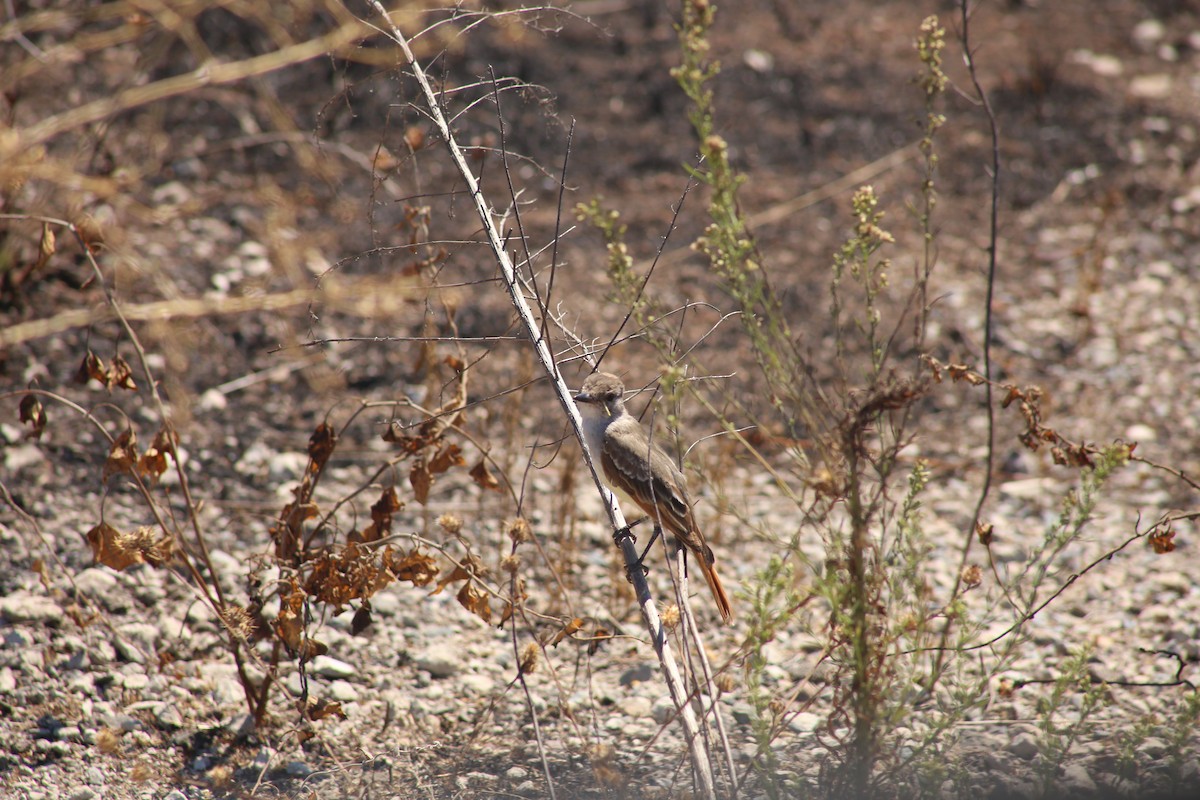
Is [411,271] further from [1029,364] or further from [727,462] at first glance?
[1029,364]

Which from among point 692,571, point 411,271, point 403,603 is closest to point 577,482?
point 692,571

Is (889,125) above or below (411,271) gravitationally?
above

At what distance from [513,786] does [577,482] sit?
2.19 m

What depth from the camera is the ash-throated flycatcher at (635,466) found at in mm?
3963

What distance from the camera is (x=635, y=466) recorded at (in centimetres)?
426

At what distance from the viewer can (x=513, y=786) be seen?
3.74 metres

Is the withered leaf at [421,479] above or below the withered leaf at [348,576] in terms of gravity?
above

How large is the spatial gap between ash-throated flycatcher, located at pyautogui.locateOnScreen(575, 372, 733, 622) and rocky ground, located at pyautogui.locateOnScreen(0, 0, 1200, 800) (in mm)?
208

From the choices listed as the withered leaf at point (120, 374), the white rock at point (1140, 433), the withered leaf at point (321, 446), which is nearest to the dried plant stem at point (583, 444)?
the withered leaf at point (321, 446)

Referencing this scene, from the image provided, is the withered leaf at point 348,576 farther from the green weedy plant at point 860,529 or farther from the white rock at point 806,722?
the white rock at point 806,722

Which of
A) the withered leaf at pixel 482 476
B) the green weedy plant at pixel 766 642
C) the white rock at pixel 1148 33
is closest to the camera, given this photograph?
the green weedy plant at pixel 766 642

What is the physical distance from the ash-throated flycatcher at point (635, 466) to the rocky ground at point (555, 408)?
21cm

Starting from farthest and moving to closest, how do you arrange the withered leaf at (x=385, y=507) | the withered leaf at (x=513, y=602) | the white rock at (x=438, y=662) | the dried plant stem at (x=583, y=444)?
the white rock at (x=438, y=662), the withered leaf at (x=385, y=507), the withered leaf at (x=513, y=602), the dried plant stem at (x=583, y=444)

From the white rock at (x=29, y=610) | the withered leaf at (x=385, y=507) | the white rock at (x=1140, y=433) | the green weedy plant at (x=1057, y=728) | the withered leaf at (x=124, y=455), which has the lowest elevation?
the green weedy plant at (x=1057, y=728)
